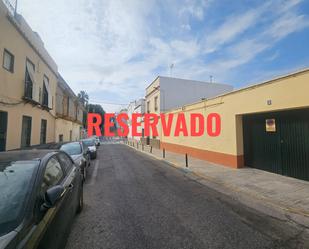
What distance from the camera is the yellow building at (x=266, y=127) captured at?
282 inches

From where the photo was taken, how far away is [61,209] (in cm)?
279

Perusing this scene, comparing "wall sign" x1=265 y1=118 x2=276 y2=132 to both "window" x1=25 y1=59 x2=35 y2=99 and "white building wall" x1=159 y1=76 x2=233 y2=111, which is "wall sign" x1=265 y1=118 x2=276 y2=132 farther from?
"white building wall" x1=159 y1=76 x2=233 y2=111

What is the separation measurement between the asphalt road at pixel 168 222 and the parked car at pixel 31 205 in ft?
3.10

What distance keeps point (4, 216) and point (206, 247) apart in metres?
2.89

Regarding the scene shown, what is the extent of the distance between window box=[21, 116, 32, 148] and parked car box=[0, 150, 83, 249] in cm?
929

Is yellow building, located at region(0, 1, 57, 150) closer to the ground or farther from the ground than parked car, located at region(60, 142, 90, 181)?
farther from the ground

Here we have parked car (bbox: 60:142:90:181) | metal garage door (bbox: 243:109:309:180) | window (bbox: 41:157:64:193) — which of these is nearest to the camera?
window (bbox: 41:157:64:193)

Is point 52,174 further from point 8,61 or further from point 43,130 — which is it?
point 43,130

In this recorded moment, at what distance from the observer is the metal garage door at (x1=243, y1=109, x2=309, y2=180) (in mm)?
7281

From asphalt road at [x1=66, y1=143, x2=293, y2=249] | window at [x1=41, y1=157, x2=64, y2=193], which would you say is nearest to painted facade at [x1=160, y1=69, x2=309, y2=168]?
asphalt road at [x1=66, y1=143, x2=293, y2=249]

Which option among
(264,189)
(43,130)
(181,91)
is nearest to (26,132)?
(43,130)

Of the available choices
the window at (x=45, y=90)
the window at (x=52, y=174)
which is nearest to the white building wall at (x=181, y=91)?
the window at (x=45, y=90)

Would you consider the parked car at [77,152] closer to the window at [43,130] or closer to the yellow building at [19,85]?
the yellow building at [19,85]

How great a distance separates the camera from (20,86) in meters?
10.3
